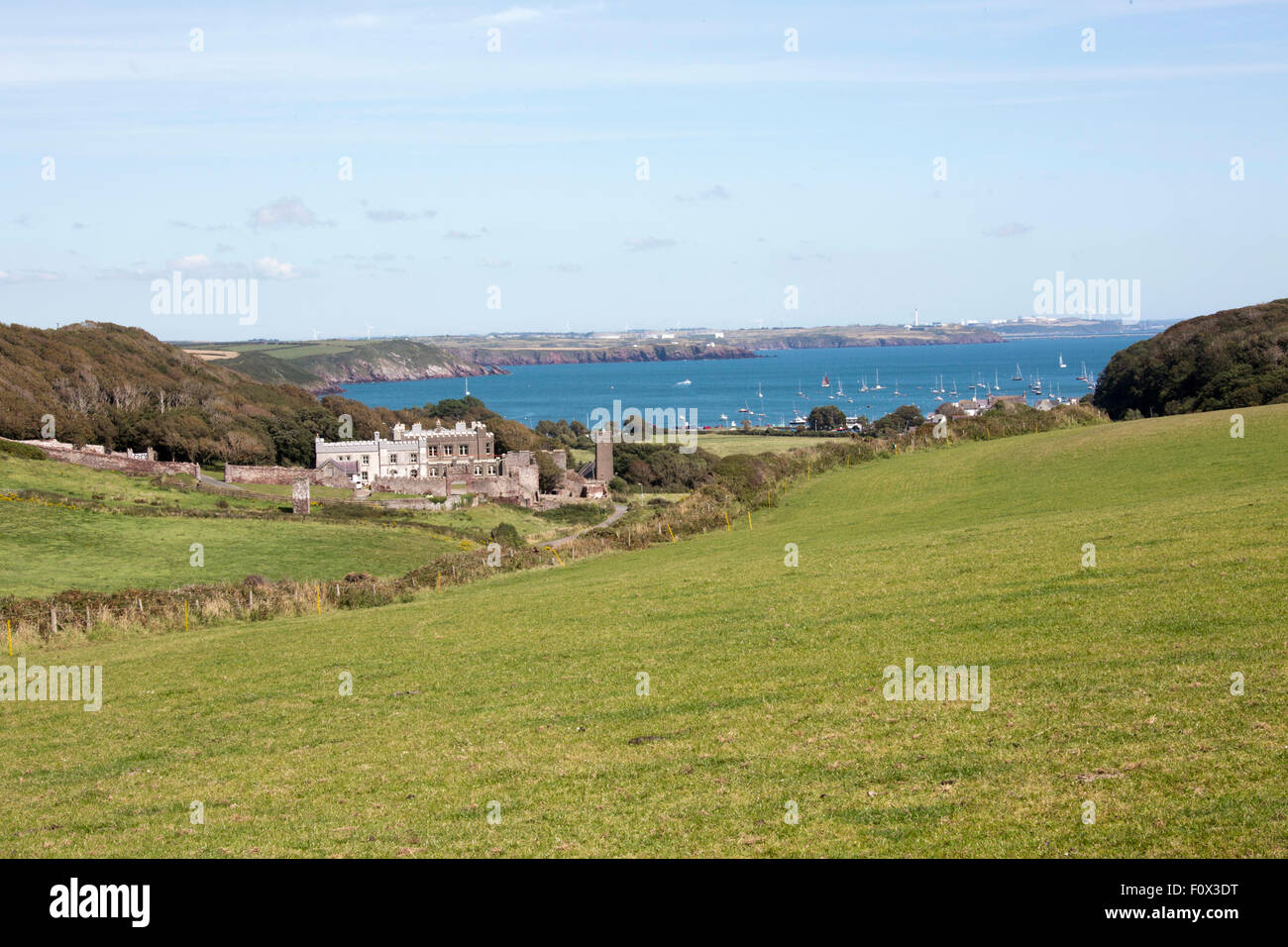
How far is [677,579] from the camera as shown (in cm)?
2630

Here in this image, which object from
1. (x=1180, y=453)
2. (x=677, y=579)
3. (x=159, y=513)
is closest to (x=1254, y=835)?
(x=677, y=579)

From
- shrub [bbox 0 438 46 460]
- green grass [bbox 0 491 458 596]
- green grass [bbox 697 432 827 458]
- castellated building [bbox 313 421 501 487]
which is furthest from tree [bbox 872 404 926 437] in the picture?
shrub [bbox 0 438 46 460]

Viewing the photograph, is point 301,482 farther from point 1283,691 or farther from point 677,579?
point 1283,691

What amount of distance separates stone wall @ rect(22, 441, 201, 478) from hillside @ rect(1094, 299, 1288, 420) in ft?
245

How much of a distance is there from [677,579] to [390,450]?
3729 inches

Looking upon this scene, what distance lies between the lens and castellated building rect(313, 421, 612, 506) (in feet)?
346

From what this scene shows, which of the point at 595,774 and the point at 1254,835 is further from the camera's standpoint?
the point at 595,774

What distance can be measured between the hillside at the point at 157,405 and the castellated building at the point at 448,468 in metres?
10.9

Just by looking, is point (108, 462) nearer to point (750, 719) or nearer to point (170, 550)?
point (170, 550)

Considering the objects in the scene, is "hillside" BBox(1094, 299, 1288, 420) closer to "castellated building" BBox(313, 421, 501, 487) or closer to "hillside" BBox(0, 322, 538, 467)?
"castellated building" BBox(313, 421, 501, 487)

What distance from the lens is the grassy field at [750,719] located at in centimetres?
1000

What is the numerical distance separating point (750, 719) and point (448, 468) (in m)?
105
